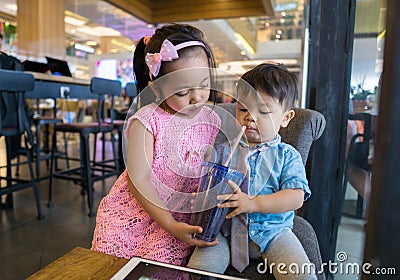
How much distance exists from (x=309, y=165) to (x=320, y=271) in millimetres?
567

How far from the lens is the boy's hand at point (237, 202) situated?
25.4 inches

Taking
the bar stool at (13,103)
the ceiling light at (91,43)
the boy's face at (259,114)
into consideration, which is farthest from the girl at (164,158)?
the ceiling light at (91,43)

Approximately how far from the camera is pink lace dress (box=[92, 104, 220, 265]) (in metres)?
0.81

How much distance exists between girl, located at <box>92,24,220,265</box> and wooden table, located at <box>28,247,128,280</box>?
135mm

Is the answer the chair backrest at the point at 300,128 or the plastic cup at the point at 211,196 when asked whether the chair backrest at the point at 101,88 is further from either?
the plastic cup at the point at 211,196

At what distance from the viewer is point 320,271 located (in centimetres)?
78

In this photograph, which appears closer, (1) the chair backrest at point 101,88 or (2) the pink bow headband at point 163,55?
(2) the pink bow headband at point 163,55

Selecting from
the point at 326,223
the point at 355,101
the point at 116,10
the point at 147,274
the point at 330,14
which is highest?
the point at 116,10

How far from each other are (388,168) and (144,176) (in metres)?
0.67

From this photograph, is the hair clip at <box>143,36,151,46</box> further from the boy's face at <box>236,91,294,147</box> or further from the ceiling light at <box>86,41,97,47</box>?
the ceiling light at <box>86,41,97,47</box>

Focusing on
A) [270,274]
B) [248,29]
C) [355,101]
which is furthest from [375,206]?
[248,29]

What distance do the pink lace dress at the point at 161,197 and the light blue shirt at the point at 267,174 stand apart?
114 mm

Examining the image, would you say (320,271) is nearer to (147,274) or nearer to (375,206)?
(147,274)

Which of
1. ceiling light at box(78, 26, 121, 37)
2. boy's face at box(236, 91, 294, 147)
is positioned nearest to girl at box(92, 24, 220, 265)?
boy's face at box(236, 91, 294, 147)
